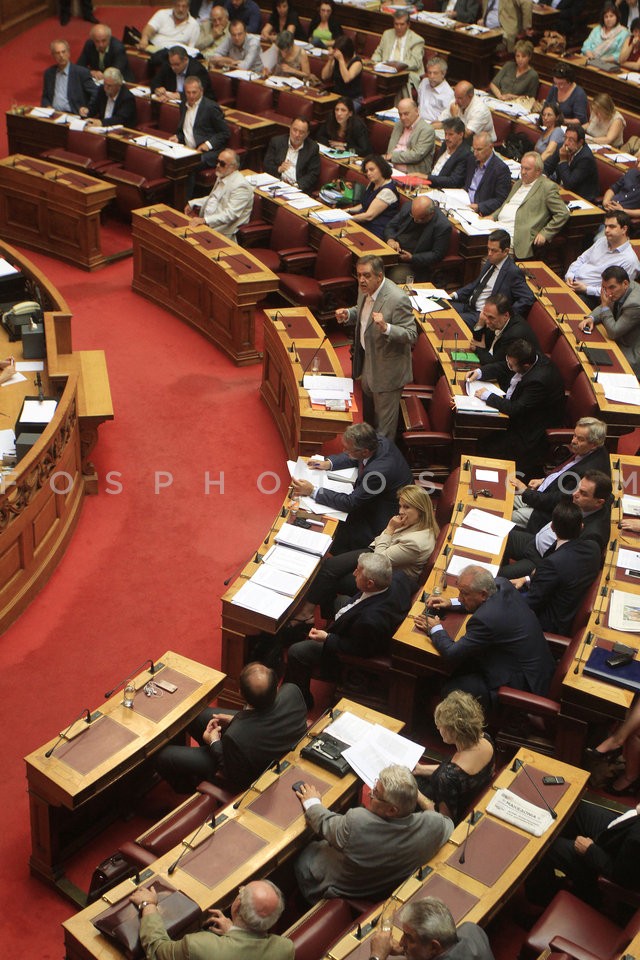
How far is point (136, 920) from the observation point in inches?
151

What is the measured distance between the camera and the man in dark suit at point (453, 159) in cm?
993

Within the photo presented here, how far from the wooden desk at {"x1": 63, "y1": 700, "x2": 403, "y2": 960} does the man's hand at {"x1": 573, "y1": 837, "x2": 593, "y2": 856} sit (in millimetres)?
936

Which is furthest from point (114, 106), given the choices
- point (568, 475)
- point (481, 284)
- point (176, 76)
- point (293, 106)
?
point (568, 475)

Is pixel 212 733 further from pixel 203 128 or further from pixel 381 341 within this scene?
pixel 203 128

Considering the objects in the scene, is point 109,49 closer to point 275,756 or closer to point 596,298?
point 596,298

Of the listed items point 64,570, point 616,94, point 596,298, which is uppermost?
point 616,94

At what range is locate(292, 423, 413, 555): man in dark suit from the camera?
6.28 m

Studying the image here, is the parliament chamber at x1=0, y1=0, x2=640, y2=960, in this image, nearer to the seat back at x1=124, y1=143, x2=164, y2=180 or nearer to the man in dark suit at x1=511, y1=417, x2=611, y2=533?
the seat back at x1=124, y1=143, x2=164, y2=180

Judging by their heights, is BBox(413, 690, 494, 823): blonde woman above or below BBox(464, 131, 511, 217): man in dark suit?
below

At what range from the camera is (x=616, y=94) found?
12898 mm

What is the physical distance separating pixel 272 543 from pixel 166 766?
155 centimetres

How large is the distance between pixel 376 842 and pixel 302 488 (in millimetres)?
2708

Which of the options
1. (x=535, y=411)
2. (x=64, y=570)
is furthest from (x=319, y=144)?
(x=64, y=570)

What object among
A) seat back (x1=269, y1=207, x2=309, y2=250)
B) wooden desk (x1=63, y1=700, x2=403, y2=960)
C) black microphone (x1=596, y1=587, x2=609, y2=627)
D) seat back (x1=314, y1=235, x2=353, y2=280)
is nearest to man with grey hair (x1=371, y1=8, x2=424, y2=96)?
seat back (x1=269, y1=207, x2=309, y2=250)
